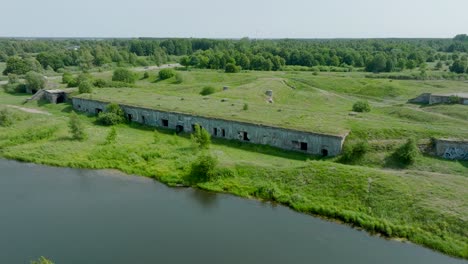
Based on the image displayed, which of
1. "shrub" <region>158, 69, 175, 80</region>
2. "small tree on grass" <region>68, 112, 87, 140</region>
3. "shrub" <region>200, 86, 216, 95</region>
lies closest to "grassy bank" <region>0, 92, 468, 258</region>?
"small tree on grass" <region>68, 112, 87, 140</region>

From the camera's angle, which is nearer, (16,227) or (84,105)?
(16,227)

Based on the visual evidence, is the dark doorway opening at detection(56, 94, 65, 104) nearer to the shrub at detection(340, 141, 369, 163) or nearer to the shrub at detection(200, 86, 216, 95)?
the shrub at detection(200, 86, 216, 95)

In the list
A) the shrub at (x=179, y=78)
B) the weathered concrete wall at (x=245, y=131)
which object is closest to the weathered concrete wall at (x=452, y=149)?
the weathered concrete wall at (x=245, y=131)

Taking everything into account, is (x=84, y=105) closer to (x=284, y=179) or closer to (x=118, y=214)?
(x=118, y=214)

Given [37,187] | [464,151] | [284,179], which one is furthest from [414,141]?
[37,187]

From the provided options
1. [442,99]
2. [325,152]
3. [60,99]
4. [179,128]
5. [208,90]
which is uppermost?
[208,90]

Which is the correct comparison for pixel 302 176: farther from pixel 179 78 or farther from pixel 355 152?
pixel 179 78

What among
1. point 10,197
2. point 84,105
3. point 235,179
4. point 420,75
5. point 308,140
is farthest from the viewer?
point 420,75

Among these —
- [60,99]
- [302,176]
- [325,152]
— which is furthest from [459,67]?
[60,99]
